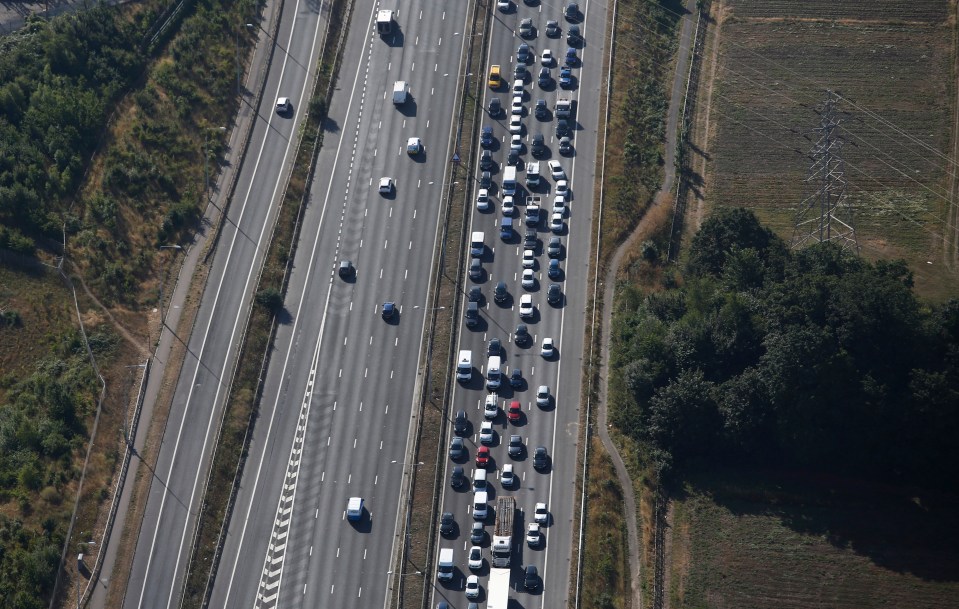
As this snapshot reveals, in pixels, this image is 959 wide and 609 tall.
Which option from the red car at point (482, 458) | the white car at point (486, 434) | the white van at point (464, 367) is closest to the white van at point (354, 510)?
the red car at point (482, 458)

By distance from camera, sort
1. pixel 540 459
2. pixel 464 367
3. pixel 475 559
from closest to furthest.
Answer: pixel 475 559 → pixel 540 459 → pixel 464 367

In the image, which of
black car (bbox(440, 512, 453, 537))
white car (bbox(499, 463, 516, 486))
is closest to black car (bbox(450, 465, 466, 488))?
white car (bbox(499, 463, 516, 486))

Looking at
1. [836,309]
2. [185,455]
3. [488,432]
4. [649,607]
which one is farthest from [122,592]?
[836,309]

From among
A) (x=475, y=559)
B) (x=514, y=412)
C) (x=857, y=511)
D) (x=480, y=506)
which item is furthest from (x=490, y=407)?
(x=857, y=511)

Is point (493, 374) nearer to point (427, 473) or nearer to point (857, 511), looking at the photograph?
point (427, 473)

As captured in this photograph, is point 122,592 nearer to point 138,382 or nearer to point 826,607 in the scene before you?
point 138,382
